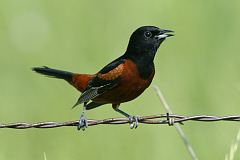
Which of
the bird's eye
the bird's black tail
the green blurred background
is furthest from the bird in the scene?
the green blurred background

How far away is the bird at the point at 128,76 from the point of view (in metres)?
5.69

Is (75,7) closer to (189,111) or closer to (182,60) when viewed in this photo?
(182,60)

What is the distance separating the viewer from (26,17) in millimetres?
8781

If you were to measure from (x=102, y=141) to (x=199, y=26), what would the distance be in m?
1.90

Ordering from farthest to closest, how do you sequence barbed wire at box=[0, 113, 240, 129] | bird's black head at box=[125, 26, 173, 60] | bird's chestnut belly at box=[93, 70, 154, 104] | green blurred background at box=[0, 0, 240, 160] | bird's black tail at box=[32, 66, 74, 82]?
green blurred background at box=[0, 0, 240, 160] → bird's black tail at box=[32, 66, 74, 82] → bird's black head at box=[125, 26, 173, 60] → bird's chestnut belly at box=[93, 70, 154, 104] → barbed wire at box=[0, 113, 240, 129]

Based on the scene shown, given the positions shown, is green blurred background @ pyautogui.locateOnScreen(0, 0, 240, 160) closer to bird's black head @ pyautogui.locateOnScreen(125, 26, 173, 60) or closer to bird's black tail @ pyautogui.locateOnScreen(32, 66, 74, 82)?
bird's black tail @ pyautogui.locateOnScreen(32, 66, 74, 82)

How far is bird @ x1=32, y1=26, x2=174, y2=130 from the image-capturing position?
5.69 m

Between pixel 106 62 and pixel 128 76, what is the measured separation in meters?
2.16

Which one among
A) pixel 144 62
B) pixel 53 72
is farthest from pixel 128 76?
pixel 53 72

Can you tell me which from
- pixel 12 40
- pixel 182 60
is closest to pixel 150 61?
pixel 182 60

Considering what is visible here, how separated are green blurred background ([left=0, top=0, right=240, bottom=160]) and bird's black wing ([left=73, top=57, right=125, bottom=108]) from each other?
961 mm

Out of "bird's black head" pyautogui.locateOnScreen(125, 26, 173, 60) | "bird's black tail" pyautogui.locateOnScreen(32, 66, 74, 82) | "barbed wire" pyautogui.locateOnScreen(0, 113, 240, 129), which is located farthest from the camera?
"bird's black tail" pyautogui.locateOnScreen(32, 66, 74, 82)

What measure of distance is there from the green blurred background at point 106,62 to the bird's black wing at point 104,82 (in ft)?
3.15

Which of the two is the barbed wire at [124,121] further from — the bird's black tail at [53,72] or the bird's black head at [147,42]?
the bird's black tail at [53,72]
